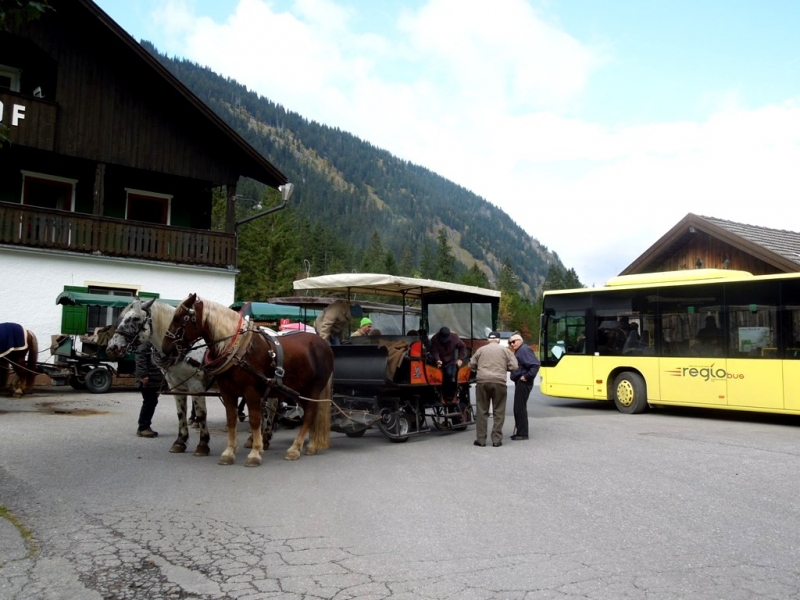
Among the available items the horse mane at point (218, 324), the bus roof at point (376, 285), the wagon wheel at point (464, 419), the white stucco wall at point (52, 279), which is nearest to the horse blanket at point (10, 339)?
the white stucco wall at point (52, 279)

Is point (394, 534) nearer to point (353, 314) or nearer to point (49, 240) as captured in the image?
point (353, 314)

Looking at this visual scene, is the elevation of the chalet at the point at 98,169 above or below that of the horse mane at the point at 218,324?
above

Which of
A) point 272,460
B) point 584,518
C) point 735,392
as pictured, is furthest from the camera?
point 735,392

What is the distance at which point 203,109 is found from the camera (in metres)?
22.4

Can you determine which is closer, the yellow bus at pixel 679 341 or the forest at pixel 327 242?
the yellow bus at pixel 679 341

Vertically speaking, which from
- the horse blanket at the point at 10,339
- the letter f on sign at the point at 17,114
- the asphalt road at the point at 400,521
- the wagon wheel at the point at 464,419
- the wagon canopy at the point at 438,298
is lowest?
the asphalt road at the point at 400,521

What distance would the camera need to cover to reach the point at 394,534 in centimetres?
531

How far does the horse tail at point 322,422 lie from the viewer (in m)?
9.31

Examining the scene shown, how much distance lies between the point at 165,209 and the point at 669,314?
56.6 feet

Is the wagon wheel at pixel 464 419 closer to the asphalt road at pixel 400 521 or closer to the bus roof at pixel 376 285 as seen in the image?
the asphalt road at pixel 400 521

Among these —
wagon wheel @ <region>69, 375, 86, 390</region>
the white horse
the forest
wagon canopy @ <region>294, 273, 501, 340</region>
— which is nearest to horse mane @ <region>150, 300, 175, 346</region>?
the white horse

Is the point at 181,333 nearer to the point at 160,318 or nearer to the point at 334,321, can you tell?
the point at 160,318

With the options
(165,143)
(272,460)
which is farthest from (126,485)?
(165,143)

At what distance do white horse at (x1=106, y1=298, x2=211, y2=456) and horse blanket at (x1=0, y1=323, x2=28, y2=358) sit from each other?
678cm
